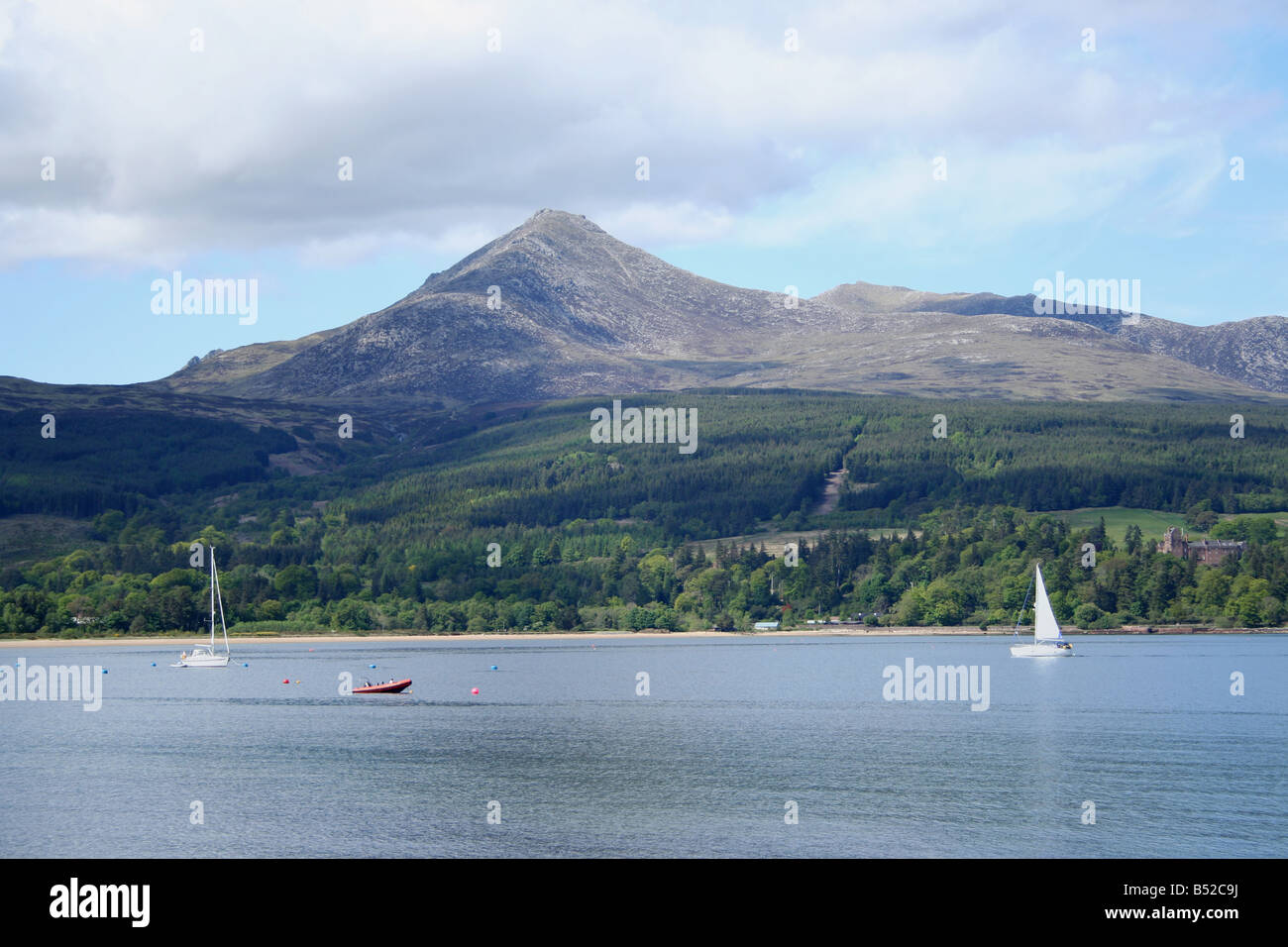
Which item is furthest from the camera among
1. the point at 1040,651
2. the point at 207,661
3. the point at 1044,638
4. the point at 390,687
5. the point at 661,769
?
the point at 207,661

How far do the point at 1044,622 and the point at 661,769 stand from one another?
104 m

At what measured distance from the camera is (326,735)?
325ft

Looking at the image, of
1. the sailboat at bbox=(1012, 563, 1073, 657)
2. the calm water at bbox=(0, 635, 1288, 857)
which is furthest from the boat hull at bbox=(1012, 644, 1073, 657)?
the calm water at bbox=(0, 635, 1288, 857)

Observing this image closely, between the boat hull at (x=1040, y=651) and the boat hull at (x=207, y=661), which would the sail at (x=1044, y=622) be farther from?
the boat hull at (x=207, y=661)

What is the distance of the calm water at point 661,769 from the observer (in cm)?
5994

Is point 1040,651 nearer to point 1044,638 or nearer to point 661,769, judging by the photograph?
point 1044,638

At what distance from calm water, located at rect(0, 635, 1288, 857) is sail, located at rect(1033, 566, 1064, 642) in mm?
24025

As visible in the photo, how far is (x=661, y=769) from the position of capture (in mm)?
79188

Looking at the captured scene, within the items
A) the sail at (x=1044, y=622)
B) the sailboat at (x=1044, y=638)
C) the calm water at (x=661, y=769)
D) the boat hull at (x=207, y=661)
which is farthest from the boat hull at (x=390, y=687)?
the sail at (x=1044, y=622)

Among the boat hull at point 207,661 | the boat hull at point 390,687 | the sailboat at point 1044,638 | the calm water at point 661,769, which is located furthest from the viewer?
the boat hull at point 207,661

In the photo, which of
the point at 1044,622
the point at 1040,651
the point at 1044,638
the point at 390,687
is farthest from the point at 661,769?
the point at 1044,622

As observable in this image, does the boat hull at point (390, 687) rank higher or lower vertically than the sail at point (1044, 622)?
lower

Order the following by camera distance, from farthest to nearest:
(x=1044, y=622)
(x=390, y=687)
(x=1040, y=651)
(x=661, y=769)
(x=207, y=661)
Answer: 1. (x=207, y=661)
2. (x=1044, y=622)
3. (x=1040, y=651)
4. (x=390, y=687)
5. (x=661, y=769)
